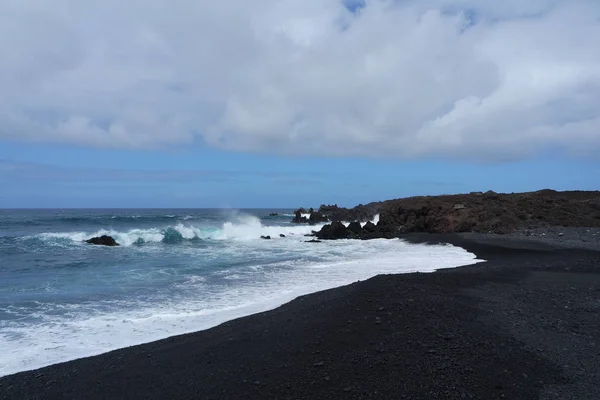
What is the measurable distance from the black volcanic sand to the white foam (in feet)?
2.28

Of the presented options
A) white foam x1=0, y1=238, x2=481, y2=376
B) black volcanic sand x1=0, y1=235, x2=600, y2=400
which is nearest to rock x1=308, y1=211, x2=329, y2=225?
white foam x1=0, y1=238, x2=481, y2=376

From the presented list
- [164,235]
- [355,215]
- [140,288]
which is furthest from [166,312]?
[355,215]

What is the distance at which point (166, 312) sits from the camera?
30.0 ft

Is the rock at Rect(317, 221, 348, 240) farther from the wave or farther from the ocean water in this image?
the ocean water

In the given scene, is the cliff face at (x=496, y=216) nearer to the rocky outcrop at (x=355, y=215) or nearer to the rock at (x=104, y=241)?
the rock at (x=104, y=241)

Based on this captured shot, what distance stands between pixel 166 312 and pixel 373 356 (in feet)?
18.1

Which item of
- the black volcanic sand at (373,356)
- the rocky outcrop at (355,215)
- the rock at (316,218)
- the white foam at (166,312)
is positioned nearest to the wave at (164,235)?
the white foam at (166,312)

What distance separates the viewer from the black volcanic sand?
464cm

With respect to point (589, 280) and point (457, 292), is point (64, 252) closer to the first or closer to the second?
point (457, 292)

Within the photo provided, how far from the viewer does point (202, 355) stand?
6.11 m

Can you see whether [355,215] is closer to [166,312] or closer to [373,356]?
[166,312]

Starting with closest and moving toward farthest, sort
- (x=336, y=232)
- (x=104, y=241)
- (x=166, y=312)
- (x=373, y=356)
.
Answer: (x=373, y=356) → (x=166, y=312) → (x=104, y=241) → (x=336, y=232)

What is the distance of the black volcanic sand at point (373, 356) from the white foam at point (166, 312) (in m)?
0.70

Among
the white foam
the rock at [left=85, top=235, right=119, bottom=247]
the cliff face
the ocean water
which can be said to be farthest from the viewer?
the rock at [left=85, top=235, right=119, bottom=247]
